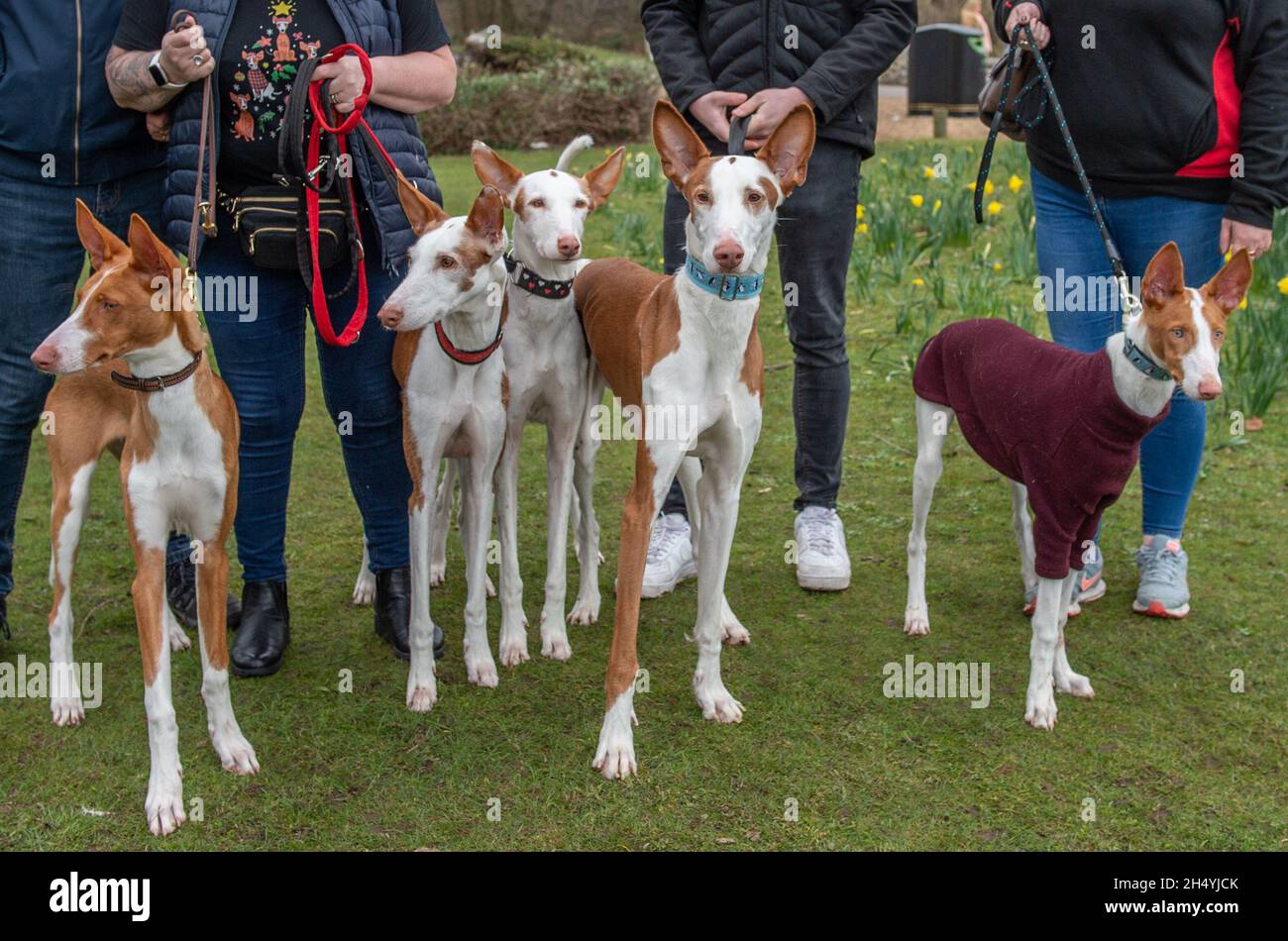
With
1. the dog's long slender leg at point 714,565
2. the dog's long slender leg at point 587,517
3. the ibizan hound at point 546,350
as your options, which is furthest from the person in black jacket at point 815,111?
the dog's long slender leg at point 714,565

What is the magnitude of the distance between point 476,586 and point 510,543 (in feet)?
0.61

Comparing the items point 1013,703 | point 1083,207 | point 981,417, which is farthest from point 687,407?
point 1083,207

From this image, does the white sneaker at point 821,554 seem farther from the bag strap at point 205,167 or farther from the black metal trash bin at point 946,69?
the black metal trash bin at point 946,69

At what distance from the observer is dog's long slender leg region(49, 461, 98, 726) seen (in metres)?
3.51

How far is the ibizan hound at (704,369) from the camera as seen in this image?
10.5 feet

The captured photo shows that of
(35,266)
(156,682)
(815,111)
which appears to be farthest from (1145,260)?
(35,266)

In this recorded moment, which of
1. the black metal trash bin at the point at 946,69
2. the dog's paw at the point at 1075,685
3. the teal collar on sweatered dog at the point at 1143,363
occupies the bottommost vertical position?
the black metal trash bin at the point at 946,69

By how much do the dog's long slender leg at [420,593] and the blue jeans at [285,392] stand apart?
217 millimetres

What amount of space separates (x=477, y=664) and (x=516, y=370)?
0.92 metres

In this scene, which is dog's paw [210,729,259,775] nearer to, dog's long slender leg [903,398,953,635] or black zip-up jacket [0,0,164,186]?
black zip-up jacket [0,0,164,186]

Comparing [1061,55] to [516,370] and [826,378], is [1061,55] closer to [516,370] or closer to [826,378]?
[826,378]

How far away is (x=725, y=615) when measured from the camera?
13.8 ft

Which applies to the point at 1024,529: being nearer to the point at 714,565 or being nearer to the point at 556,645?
the point at 714,565

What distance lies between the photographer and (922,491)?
4207 mm
